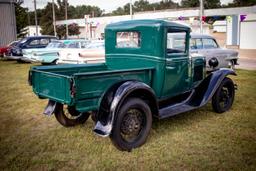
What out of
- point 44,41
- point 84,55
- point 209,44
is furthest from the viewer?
point 44,41

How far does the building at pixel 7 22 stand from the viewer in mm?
25452

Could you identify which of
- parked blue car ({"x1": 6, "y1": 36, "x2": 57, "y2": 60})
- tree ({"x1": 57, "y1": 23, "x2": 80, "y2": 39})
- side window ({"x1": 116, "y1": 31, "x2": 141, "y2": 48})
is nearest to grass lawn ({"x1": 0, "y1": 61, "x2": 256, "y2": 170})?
side window ({"x1": 116, "y1": 31, "x2": 141, "y2": 48})

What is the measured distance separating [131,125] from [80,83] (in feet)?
3.62

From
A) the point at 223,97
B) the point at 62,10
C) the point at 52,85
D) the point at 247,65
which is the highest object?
the point at 62,10

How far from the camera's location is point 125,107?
440cm

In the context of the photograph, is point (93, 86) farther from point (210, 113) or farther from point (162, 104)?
point (210, 113)

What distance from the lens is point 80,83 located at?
163 inches

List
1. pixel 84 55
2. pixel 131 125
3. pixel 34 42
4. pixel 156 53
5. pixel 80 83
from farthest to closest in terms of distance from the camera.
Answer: pixel 34 42 → pixel 84 55 → pixel 156 53 → pixel 131 125 → pixel 80 83

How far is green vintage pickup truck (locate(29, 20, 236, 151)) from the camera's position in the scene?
14.1 ft

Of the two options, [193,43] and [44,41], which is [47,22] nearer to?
[44,41]

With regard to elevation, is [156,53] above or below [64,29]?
below

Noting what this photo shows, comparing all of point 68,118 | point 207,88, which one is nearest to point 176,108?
point 207,88

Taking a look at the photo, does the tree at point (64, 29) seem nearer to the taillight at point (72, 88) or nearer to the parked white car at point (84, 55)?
the parked white car at point (84, 55)

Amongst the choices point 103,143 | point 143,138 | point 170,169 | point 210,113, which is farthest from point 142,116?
point 210,113
